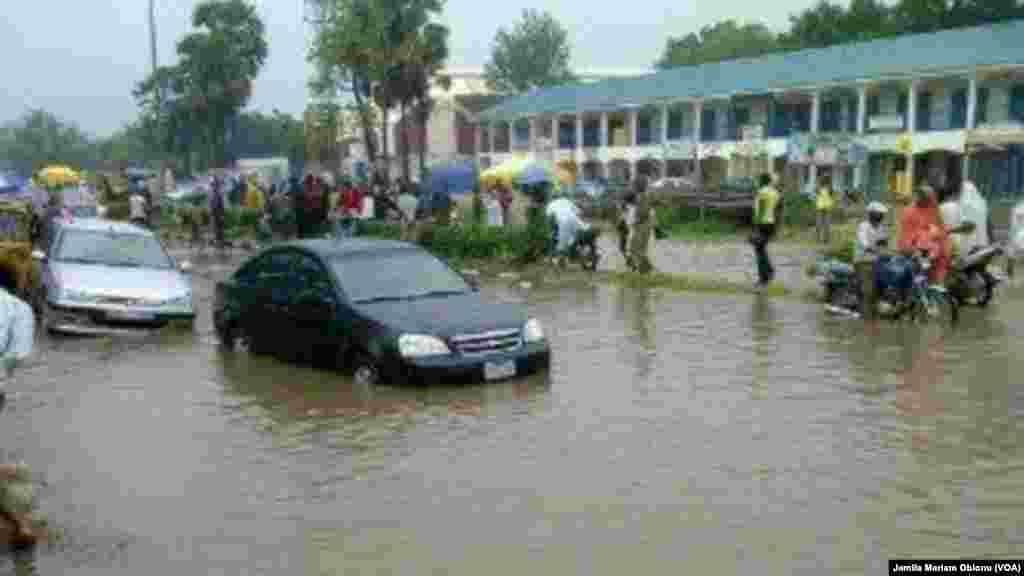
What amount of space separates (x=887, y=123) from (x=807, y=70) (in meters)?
5.53

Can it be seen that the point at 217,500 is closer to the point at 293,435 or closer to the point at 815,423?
the point at 293,435

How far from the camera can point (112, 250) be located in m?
18.5

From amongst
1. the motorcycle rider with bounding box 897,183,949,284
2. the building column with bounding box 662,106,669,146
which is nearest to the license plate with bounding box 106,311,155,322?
the motorcycle rider with bounding box 897,183,949,284

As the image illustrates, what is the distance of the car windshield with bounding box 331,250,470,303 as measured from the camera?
1325 cm

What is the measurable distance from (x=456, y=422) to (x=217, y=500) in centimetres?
280

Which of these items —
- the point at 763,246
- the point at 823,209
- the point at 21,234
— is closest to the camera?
the point at 763,246

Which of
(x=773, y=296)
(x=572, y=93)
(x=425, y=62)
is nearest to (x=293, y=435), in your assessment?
(x=773, y=296)

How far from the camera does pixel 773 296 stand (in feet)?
65.7

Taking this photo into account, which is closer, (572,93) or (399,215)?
(399,215)

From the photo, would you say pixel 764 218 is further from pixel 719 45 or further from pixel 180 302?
pixel 719 45

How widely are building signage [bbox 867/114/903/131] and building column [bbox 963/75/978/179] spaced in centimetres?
293

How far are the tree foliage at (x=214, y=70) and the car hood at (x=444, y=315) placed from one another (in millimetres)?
61649

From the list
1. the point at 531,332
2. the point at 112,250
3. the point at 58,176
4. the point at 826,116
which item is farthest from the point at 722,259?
the point at 826,116

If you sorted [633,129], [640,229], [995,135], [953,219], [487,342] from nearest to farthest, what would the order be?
[487,342], [953,219], [640,229], [995,135], [633,129]
